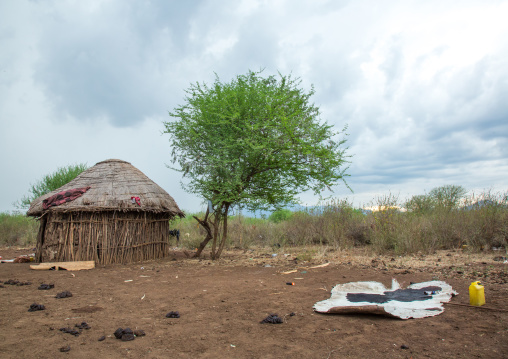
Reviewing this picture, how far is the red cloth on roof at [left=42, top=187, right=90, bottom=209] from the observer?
9.36m

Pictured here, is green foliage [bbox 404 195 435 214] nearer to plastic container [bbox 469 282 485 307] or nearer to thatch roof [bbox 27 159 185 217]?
thatch roof [bbox 27 159 185 217]

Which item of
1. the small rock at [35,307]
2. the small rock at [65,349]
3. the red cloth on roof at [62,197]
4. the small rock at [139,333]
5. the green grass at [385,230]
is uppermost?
the red cloth on roof at [62,197]

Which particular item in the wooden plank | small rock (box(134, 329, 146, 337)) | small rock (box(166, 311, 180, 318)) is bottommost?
small rock (box(134, 329, 146, 337))

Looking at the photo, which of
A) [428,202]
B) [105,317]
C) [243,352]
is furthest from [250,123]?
[428,202]

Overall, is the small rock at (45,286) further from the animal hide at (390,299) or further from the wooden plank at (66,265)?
the animal hide at (390,299)

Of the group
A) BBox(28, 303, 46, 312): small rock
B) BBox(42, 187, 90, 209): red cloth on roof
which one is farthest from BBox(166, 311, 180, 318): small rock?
BBox(42, 187, 90, 209): red cloth on roof

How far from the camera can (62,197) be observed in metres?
9.45

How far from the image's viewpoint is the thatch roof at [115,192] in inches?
368

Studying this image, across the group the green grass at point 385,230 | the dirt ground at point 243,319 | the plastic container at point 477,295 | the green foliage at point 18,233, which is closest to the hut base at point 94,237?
the dirt ground at point 243,319

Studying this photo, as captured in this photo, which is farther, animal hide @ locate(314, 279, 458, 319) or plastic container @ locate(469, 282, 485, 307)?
plastic container @ locate(469, 282, 485, 307)

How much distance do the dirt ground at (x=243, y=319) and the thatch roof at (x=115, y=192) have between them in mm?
2150

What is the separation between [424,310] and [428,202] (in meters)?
13.1

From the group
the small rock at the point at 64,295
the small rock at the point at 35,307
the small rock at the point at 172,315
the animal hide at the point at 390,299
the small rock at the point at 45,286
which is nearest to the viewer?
the animal hide at the point at 390,299

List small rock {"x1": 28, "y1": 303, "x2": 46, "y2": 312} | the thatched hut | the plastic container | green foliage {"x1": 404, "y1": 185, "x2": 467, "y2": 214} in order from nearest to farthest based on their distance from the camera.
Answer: the plastic container < small rock {"x1": 28, "y1": 303, "x2": 46, "y2": 312} < the thatched hut < green foliage {"x1": 404, "y1": 185, "x2": 467, "y2": 214}
